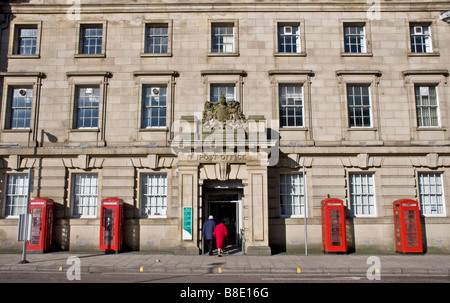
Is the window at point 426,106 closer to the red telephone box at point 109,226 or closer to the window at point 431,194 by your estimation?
the window at point 431,194

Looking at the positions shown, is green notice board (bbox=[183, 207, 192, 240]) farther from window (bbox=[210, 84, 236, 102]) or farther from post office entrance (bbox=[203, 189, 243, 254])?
window (bbox=[210, 84, 236, 102])

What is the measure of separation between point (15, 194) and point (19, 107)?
4.25 metres

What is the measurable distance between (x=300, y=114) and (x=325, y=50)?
3.47m

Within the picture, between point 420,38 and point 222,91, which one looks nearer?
point 222,91

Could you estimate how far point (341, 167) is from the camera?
1659 cm

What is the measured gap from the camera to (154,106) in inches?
679

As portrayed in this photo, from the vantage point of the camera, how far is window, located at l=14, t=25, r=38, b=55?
17.8 meters

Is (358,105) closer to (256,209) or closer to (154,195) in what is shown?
(256,209)

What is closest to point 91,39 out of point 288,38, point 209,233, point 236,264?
point 288,38

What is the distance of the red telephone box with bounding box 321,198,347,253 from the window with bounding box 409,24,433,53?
9037mm

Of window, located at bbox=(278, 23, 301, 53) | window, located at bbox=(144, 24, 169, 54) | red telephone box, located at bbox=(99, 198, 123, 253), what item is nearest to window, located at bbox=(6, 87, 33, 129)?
red telephone box, located at bbox=(99, 198, 123, 253)

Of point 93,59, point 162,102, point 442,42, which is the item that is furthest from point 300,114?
point 93,59

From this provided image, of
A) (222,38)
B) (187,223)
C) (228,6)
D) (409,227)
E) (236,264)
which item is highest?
(228,6)
